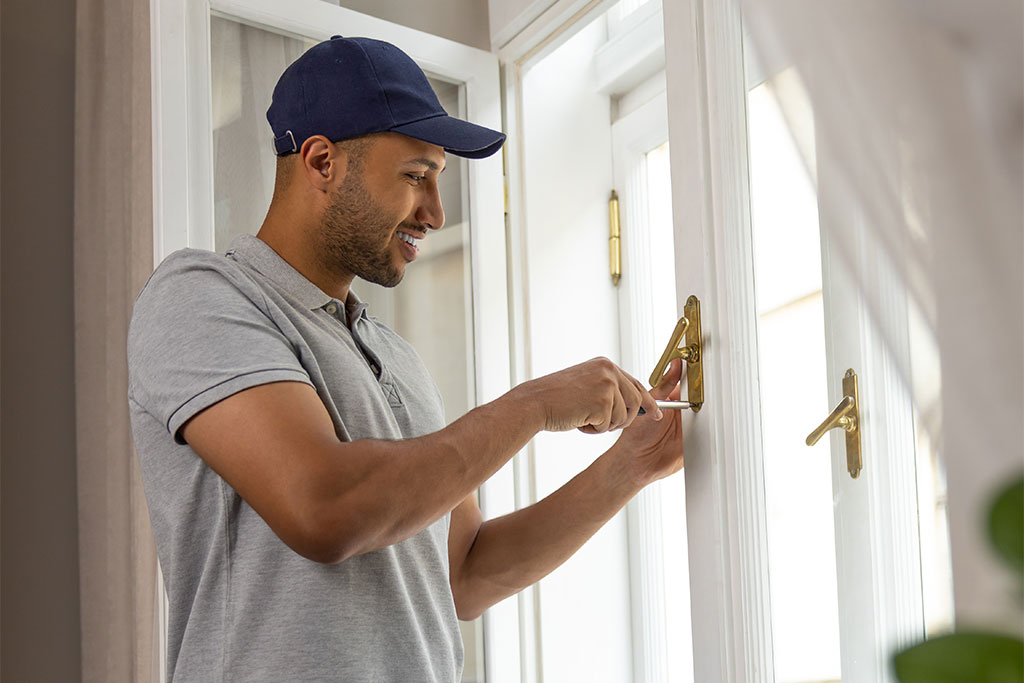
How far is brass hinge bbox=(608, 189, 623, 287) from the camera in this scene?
67.3 inches

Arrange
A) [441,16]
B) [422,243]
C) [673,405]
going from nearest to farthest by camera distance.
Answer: [673,405] < [422,243] < [441,16]

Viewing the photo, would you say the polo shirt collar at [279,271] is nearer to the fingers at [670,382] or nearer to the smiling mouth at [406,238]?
the smiling mouth at [406,238]

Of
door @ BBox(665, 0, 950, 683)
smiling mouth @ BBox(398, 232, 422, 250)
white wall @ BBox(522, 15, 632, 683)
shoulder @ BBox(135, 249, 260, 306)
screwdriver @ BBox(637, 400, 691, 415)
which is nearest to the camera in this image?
door @ BBox(665, 0, 950, 683)

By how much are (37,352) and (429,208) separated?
0.90 metres

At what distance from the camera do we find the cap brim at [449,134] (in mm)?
1114

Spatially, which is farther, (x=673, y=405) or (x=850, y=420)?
(x=673, y=405)

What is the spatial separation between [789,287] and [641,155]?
2.57 feet

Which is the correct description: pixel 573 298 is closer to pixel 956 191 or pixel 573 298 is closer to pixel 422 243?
pixel 422 243

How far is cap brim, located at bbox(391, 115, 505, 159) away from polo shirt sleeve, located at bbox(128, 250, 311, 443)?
0.87ft

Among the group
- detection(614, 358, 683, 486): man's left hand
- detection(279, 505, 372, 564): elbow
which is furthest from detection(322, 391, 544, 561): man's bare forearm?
detection(614, 358, 683, 486): man's left hand

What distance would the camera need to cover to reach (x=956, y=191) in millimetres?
252

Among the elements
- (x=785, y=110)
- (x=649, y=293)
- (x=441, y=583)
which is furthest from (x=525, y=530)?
(x=785, y=110)

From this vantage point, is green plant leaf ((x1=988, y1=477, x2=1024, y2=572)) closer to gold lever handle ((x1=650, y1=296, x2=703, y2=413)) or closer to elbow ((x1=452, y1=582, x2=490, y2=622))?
gold lever handle ((x1=650, y1=296, x2=703, y2=413))

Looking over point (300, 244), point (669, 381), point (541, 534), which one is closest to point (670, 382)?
point (669, 381)
